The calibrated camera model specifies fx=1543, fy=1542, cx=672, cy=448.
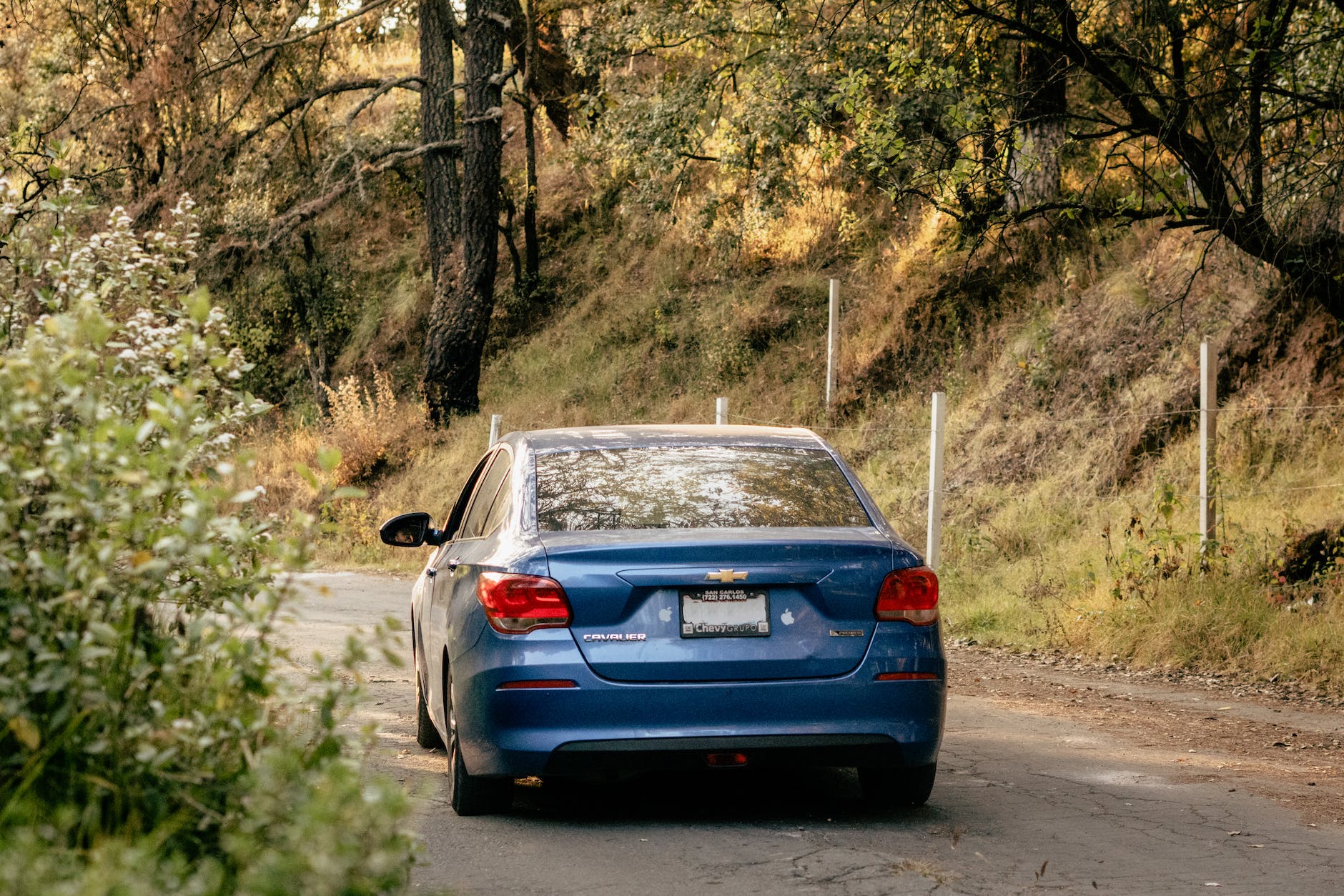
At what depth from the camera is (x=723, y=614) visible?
6035 mm

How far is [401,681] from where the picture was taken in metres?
10.6

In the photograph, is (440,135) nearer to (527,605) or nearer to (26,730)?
(527,605)

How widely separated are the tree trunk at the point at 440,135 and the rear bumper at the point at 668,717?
22.7m

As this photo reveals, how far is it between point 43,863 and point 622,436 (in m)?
4.79

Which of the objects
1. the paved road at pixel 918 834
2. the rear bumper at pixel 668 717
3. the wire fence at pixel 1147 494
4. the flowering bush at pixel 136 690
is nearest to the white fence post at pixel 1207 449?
the wire fence at pixel 1147 494

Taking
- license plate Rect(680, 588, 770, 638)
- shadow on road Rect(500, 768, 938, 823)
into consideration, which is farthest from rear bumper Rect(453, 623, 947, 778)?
shadow on road Rect(500, 768, 938, 823)

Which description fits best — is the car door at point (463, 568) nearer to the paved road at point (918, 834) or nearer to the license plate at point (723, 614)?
the paved road at point (918, 834)

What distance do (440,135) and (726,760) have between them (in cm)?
2360

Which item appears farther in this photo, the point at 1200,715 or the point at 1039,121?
the point at 1039,121

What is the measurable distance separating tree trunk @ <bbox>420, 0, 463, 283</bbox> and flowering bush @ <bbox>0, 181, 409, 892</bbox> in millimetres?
24583

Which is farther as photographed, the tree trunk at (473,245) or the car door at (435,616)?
the tree trunk at (473,245)

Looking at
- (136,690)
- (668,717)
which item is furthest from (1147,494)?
(136,690)

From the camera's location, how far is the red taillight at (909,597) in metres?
6.20

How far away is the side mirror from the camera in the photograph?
7.95 m
